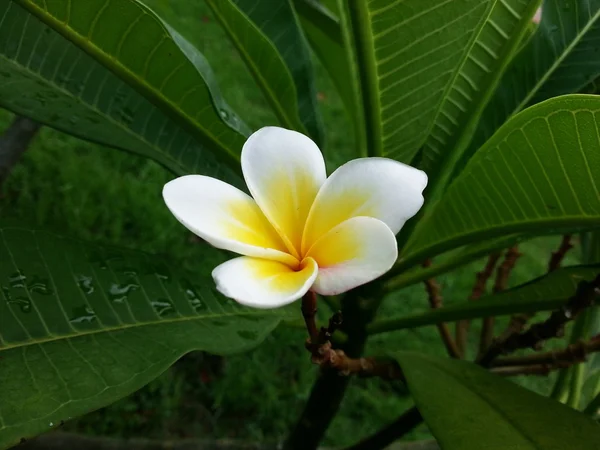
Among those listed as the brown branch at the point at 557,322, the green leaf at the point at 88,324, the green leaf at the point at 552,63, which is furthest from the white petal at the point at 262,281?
the green leaf at the point at 552,63

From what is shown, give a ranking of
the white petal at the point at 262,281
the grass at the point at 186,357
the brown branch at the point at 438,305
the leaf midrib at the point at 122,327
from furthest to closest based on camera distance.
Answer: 1. the grass at the point at 186,357
2. the brown branch at the point at 438,305
3. the leaf midrib at the point at 122,327
4. the white petal at the point at 262,281

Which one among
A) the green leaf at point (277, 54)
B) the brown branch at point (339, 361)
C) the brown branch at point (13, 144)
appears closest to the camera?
the brown branch at point (339, 361)

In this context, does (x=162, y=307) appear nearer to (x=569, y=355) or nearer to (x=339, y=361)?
(x=339, y=361)

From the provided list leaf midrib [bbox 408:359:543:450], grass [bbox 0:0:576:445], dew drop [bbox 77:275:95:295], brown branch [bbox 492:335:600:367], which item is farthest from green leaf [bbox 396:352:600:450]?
grass [bbox 0:0:576:445]

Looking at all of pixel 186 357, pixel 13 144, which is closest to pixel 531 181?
pixel 13 144

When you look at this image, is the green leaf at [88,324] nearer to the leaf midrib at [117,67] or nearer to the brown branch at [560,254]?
the leaf midrib at [117,67]

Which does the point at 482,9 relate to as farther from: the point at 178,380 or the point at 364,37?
the point at 178,380
